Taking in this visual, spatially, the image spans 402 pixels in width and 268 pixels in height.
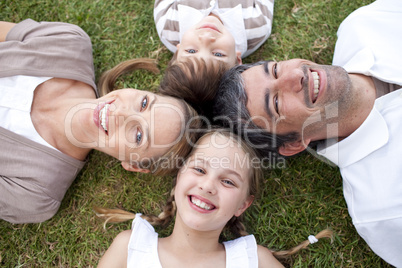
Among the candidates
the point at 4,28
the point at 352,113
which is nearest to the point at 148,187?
the point at 352,113

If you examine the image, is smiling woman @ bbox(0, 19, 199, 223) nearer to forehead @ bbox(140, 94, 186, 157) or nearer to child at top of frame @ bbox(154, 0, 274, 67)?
forehead @ bbox(140, 94, 186, 157)

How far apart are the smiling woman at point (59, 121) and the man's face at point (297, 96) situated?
0.62 m

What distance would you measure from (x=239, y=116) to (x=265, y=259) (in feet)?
4.00

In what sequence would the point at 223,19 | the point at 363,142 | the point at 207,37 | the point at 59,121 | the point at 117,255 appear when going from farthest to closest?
the point at 223,19 < the point at 59,121 < the point at 207,37 < the point at 117,255 < the point at 363,142

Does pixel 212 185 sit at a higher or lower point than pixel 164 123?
lower

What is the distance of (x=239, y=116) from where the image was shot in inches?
104

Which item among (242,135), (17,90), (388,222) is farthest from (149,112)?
(388,222)

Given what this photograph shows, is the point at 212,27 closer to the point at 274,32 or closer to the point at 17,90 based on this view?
the point at 274,32

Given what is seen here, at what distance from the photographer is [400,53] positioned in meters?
2.67

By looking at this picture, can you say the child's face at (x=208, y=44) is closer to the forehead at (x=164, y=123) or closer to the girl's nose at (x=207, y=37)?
the girl's nose at (x=207, y=37)

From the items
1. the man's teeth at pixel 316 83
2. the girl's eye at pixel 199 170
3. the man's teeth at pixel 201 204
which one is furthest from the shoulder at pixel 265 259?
the man's teeth at pixel 316 83

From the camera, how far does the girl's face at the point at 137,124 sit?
2.52 metres

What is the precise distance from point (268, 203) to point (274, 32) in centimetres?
178

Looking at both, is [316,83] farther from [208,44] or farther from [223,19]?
[223,19]
